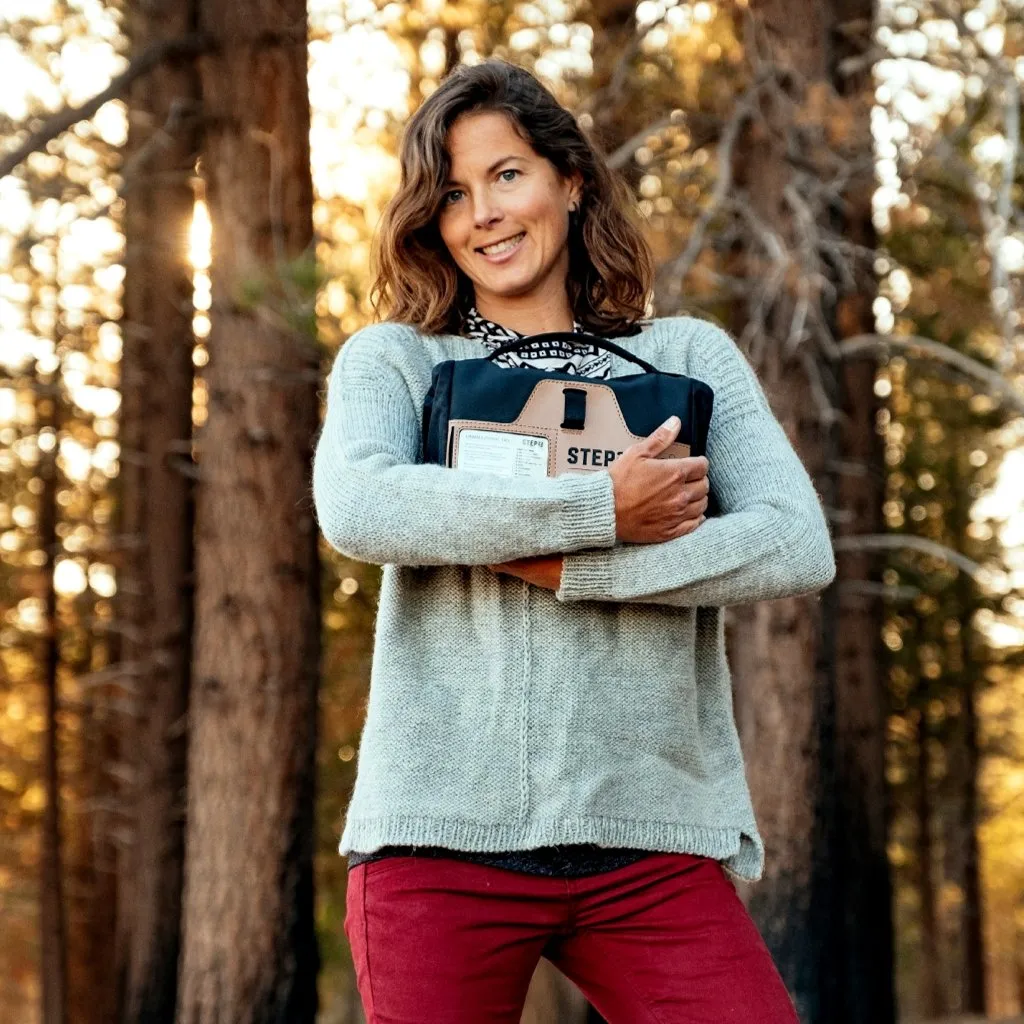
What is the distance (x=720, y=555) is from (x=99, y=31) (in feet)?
31.6

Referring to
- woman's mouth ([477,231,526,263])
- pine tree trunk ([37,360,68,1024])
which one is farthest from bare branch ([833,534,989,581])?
pine tree trunk ([37,360,68,1024])

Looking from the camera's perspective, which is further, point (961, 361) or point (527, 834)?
point (961, 361)

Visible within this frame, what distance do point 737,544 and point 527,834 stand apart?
0.55 meters

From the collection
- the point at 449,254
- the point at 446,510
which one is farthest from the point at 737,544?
the point at 449,254

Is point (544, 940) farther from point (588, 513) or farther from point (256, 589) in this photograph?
point (256, 589)

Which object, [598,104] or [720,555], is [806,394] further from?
[720,555]

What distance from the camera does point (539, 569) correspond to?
229 centimetres

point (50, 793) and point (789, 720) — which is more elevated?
point (789, 720)

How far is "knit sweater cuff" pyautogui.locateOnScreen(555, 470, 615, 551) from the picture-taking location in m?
2.26

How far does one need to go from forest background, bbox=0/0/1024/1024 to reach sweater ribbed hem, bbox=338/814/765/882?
12.2ft

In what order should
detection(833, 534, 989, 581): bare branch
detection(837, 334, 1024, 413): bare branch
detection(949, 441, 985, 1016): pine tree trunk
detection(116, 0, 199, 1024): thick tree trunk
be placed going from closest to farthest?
detection(837, 334, 1024, 413): bare branch
detection(833, 534, 989, 581): bare branch
detection(116, 0, 199, 1024): thick tree trunk
detection(949, 441, 985, 1016): pine tree trunk

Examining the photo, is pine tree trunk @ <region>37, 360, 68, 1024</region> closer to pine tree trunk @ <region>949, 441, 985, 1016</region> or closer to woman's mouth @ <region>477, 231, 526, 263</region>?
pine tree trunk @ <region>949, 441, 985, 1016</region>

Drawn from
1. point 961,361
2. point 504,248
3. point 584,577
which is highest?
point 961,361

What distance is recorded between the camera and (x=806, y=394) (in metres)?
7.23
